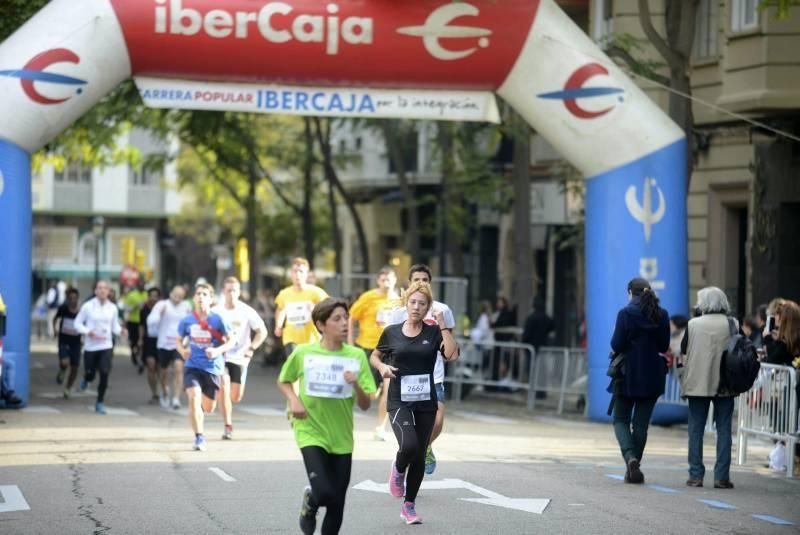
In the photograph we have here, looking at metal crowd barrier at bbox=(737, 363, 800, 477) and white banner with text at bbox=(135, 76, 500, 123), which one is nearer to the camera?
metal crowd barrier at bbox=(737, 363, 800, 477)

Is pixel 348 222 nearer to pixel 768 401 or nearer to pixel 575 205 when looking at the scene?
pixel 575 205

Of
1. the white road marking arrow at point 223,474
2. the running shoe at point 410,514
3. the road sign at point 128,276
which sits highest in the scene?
the road sign at point 128,276

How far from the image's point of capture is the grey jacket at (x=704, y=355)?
44.9 feet

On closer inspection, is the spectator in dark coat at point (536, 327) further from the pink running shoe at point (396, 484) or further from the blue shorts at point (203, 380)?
the pink running shoe at point (396, 484)

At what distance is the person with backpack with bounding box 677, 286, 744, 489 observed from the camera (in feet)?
44.7

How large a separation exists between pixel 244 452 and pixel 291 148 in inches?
1063

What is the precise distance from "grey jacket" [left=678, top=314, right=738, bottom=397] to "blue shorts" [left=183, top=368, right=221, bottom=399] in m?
5.17

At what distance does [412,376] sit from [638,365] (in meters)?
3.19

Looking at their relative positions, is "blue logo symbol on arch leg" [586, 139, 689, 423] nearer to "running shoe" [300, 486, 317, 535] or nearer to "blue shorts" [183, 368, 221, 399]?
"blue shorts" [183, 368, 221, 399]

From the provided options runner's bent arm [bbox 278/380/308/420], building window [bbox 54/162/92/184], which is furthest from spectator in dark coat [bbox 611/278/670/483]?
building window [bbox 54/162/92/184]

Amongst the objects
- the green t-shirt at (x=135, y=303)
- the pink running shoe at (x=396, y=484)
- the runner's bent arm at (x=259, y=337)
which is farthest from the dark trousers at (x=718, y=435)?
the green t-shirt at (x=135, y=303)

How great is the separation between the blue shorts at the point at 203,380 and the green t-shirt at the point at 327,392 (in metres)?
6.99

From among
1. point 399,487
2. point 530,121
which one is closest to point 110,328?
point 530,121

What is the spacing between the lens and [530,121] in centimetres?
2083
